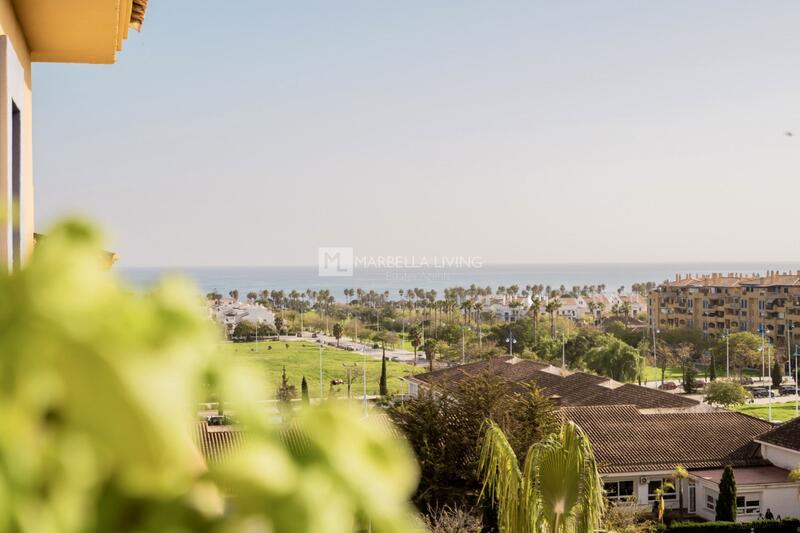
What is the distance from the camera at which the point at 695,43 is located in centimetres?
7288

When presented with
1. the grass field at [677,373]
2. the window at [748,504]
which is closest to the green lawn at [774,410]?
the grass field at [677,373]

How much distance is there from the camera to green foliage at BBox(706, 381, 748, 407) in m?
43.0

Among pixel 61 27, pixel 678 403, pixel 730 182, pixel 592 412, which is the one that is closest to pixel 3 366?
pixel 61 27

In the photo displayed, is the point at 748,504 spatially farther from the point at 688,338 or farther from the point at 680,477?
the point at 688,338

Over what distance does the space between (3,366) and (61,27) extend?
4477 mm

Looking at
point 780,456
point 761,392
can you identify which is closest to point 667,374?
point 761,392

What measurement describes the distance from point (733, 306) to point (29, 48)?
7900cm

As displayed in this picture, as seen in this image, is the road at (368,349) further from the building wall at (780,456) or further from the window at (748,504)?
the window at (748,504)

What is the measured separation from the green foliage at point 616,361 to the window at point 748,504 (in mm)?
28761

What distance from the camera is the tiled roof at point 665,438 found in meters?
25.4

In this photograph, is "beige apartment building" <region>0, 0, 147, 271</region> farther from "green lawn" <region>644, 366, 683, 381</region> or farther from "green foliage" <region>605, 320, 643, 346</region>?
"green foliage" <region>605, 320, 643, 346</region>

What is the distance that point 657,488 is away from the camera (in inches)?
985

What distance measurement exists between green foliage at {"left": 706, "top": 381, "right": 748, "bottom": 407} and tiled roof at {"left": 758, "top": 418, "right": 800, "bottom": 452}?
1703 cm

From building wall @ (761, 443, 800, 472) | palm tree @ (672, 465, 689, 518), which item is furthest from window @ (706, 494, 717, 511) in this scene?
building wall @ (761, 443, 800, 472)
